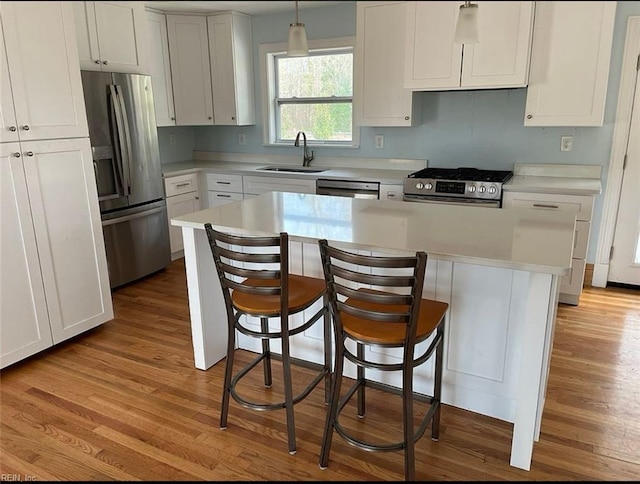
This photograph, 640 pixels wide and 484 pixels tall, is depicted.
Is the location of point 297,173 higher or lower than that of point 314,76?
lower

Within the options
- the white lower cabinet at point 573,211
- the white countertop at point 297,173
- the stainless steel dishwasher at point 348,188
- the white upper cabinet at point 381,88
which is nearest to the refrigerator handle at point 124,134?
the white countertop at point 297,173

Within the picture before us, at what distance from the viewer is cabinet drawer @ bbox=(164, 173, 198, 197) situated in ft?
13.3

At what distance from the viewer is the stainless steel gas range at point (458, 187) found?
3168mm

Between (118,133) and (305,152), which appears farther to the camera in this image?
(305,152)

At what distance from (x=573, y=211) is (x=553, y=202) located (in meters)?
0.14

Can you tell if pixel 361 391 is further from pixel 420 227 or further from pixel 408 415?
pixel 420 227

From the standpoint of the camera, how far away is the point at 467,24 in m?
0.67

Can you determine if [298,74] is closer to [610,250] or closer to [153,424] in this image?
[610,250]

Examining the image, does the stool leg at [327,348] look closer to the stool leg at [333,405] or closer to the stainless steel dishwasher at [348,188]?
the stool leg at [333,405]

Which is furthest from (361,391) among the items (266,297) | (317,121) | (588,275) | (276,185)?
(317,121)

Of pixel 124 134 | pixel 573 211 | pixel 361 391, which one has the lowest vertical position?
pixel 361 391

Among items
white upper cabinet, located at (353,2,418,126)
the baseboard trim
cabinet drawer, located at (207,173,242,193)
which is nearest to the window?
white upper cabinet, located at (353,2,418,126)

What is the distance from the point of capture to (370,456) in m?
1.82

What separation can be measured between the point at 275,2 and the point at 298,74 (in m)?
3.86
